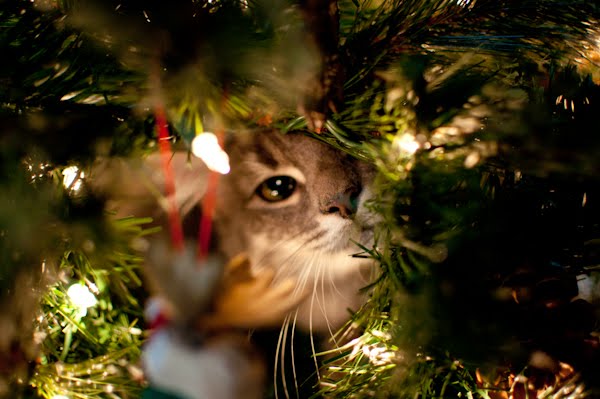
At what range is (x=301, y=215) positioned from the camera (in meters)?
0.47

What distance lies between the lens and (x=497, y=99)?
36 centimetres

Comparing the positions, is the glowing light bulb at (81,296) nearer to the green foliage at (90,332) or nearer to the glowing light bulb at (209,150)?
the green foliage at (90,332)

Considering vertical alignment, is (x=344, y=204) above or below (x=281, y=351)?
above

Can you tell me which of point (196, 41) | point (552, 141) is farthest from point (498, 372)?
point (196, 41)

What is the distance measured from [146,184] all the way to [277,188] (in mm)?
147

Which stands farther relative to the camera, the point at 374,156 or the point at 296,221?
the point at 296,221

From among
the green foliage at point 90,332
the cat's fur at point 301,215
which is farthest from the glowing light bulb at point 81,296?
the cat's fur at point 301,215

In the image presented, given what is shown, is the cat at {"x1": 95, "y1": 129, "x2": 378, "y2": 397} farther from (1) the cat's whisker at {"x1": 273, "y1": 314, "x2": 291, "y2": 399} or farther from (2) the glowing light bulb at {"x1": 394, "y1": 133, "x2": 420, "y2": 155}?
(2) the glowing light bulb at {"x1": 394, "y1": 133, "x2": 420, "y2": 155}

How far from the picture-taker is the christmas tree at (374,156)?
26 cm

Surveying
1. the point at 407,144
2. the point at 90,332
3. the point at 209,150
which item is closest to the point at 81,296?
the point at 90,332

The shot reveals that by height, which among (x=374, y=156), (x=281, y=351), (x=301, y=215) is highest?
(x=374, y=156)

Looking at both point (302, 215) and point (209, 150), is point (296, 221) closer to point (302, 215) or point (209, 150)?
point (302, 215)

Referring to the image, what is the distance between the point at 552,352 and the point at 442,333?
0.42 ft

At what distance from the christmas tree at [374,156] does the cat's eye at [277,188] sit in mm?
92
